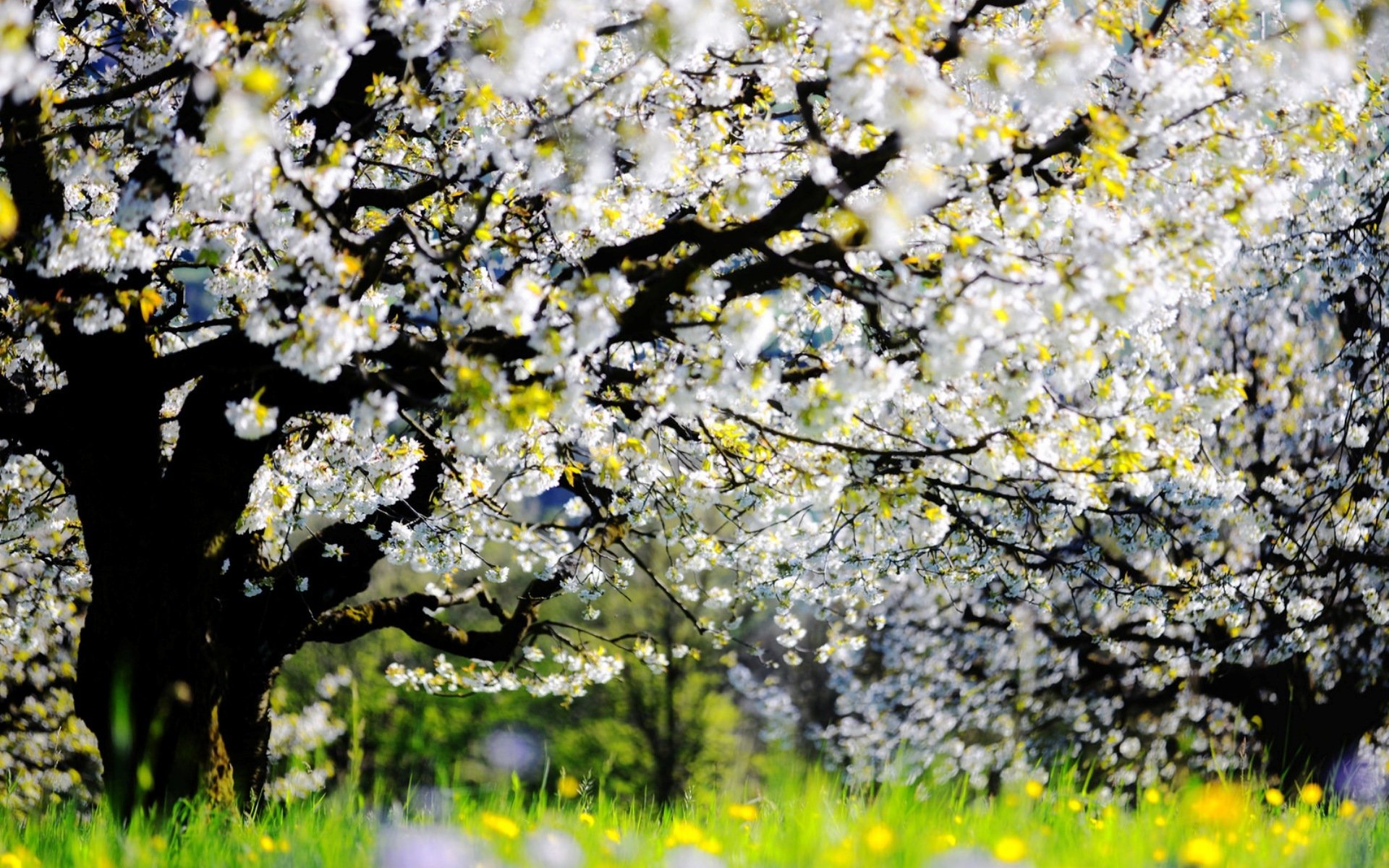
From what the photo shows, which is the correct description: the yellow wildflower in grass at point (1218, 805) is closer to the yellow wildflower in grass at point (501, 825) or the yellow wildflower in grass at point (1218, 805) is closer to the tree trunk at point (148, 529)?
the yellow wildflower in grass at point (501, 825)

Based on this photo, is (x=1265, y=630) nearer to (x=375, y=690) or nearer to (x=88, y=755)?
(x=88, y=755)

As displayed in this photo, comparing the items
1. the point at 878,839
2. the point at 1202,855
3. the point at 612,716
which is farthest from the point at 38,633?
the point at 612,716

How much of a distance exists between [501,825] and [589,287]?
2.39 m

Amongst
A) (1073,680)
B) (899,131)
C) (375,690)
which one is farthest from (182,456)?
(375,690)

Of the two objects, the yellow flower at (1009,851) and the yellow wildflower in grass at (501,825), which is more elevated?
the yellow wildflower in grass at (501,825)

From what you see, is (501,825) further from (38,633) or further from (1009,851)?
(38,633)

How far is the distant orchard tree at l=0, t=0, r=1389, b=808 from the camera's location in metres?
4.51

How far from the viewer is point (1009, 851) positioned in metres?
2.75

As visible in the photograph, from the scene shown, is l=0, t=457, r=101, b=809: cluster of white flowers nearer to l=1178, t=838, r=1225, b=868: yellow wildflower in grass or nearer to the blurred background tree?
l=1178, t=838, r=1225, b=868: yellow wildflower in grass

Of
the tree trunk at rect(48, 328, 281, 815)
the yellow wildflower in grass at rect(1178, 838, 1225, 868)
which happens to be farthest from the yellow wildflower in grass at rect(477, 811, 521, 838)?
the tree trunk at rect(48, 328, 281, 815)

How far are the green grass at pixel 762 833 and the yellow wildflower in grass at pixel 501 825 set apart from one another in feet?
0.04

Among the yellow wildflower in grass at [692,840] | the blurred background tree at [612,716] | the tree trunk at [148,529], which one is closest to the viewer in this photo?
the yellow wildflower in grass at [692,840]

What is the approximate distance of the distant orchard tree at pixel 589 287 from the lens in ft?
14.8

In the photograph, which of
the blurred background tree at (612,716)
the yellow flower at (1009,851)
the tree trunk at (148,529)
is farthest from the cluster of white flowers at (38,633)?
the blurred background tree at (612,716)
